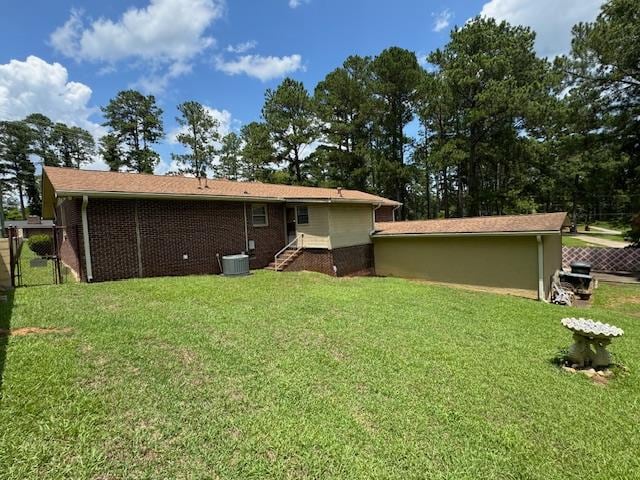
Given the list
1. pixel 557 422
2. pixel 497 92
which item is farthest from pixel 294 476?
pixel 497 92

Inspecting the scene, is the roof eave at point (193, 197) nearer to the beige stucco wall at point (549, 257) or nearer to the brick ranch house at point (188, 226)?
the brick ranch house at point (188, 226)

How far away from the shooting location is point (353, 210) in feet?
47.0

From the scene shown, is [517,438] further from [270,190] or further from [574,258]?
[574,258]

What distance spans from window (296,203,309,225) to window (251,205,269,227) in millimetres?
1292

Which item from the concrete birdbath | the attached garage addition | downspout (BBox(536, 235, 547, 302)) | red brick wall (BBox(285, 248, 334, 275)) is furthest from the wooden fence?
the concrete birdbath

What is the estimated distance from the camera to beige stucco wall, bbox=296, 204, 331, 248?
13102mm

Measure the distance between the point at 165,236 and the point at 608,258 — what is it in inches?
833

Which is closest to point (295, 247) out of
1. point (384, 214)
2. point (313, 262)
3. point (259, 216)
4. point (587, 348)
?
point (313, 262)

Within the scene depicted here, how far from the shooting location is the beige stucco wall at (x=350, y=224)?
13.3 m

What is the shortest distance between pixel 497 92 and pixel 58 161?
5295 cm

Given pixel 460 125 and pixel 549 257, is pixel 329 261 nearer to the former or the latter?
pixel 549 257

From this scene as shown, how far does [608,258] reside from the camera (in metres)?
17.4

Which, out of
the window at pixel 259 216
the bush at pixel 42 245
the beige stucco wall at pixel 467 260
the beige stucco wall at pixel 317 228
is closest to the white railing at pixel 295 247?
the beige stucco wall at pixel 317 228

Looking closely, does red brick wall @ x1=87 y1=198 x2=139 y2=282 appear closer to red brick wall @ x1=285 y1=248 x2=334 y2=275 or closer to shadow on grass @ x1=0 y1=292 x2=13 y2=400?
shadow on grass @ x1=0 y1=292 x2=13 y2=400
